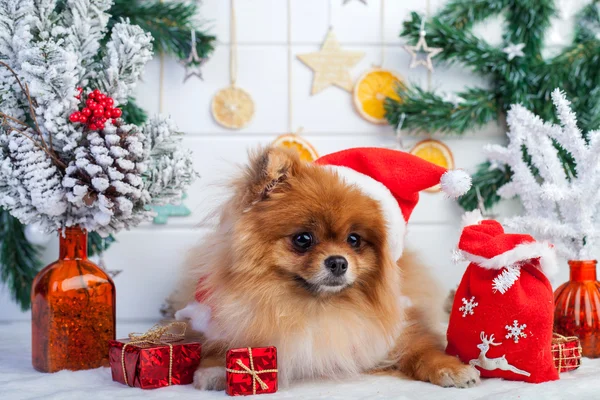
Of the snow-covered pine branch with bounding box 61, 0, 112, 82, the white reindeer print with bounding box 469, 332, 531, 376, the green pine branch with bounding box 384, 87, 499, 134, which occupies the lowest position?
the white reindeer print with bounding box 469, 332, 531, 376

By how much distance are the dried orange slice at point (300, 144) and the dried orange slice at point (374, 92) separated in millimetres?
241

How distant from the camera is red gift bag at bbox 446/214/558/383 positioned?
1.43m

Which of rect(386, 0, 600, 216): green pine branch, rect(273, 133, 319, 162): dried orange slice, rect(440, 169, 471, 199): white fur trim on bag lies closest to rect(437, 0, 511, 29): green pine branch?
rect(386, 0, 600, 216): green pine branch

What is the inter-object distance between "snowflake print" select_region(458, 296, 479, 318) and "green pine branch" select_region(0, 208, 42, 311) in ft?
5.07

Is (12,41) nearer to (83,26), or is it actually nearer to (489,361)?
(83,26)

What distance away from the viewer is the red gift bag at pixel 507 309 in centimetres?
143

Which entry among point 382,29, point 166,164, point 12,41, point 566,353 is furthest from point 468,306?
point 12,41

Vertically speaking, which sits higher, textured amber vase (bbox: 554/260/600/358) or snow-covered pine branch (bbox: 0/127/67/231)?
snow-covered pine branch (bbox: 0/127/67/231)

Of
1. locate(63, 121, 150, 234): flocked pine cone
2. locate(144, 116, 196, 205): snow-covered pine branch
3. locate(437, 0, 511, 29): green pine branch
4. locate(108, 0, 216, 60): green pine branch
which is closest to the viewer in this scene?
locate(63, 121, 150, 234): flocked pine cone

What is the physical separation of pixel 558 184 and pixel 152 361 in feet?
4.23

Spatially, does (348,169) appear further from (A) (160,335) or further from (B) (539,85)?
(B) (539,85)

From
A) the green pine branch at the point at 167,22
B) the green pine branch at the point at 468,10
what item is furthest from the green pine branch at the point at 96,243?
the green pine branch at the point at 468,10

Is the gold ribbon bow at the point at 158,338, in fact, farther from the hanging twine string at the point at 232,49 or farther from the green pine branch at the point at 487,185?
the green pine branch at the point at 487,185

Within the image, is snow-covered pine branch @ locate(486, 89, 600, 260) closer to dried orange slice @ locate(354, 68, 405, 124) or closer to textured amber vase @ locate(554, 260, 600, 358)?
textured amber vase @ locate(554, 260, 600, 358)
